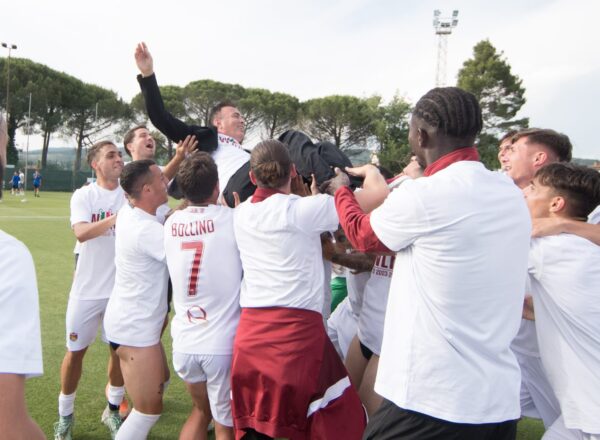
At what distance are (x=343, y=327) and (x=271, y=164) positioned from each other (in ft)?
5.73

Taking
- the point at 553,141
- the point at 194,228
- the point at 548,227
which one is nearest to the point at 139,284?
the point at 194,228

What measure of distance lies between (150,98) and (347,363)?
2.33 m

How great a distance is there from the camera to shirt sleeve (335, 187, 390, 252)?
2.08 metres

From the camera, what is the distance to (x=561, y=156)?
3.53 meters

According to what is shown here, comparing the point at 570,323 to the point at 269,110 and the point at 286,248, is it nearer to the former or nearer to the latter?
the point at 286,248

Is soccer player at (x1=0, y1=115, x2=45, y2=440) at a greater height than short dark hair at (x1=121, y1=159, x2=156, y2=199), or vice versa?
short dark hair at (x1=121, y1=159, x2=156, y2=199)

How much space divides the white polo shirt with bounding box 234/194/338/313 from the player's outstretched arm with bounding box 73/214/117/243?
1.68m

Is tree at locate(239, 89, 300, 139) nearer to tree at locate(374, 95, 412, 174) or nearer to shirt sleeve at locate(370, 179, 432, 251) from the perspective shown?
tree at locate(374, 95, 412, 174)

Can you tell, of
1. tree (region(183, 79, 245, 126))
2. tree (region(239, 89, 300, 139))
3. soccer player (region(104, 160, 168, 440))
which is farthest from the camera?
tree (region(239, 89, 300, 139))

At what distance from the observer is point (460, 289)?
1.90 m

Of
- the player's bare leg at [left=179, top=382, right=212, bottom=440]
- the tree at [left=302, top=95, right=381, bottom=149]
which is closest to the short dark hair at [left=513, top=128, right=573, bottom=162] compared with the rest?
the player's bare leg at [left=179, top=382, right=212, bottom=440]

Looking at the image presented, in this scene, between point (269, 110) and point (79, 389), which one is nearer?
point (79, 389)

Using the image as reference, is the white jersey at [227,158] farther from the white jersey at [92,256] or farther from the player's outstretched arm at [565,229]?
the player's outstretched arm at [565,229]

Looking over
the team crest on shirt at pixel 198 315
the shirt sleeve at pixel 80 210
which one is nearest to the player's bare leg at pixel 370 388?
the team crest on shirt at pixel 198 315
